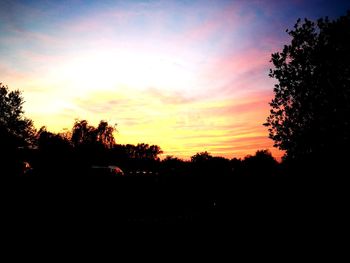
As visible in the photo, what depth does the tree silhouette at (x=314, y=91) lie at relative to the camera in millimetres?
24844

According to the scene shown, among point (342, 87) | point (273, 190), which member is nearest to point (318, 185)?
point (273, 190)

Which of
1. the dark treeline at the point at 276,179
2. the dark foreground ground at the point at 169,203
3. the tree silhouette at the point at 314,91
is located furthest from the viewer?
the tree silhouette at the point at 314,91

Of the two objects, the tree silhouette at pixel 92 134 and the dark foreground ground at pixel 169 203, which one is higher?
the tree silhouette at pixel 92 134

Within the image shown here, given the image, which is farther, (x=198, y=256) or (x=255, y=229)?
(x=255, y=229)

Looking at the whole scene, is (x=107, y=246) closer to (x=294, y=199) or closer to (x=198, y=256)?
(x=198, y=256)

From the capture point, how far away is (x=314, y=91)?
26328mm

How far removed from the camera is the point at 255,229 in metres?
10.5

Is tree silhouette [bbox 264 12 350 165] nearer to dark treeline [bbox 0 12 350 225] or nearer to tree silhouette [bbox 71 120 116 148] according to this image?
dark treeline [bbox 0 12 350 225]

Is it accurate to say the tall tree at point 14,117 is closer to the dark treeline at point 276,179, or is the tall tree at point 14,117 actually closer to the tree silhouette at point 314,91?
the dark treeline at point 276,179

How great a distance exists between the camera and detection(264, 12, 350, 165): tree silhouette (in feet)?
81.5

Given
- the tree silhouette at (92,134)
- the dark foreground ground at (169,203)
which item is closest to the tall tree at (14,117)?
the tree silhouette at (92,134)

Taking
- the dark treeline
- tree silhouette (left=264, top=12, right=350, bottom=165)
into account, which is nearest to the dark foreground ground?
the dark treeline

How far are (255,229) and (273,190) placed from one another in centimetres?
561

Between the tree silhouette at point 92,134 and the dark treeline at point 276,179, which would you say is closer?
the dark treeline at point 276,179
